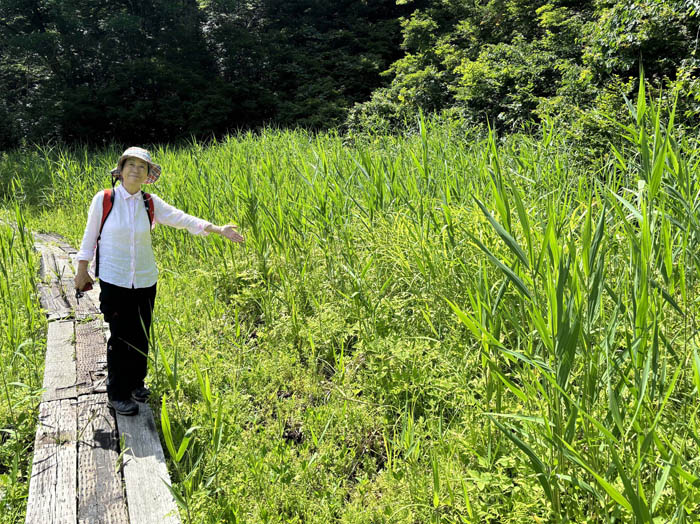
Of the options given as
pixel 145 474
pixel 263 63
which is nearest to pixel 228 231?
pixel 145 474

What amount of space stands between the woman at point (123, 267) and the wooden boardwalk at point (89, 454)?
0.17 m

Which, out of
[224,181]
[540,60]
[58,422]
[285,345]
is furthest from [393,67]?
[58,422]

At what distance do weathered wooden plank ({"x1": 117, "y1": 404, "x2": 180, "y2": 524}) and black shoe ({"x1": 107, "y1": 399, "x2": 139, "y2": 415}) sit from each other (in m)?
0.03

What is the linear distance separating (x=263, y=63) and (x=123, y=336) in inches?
644

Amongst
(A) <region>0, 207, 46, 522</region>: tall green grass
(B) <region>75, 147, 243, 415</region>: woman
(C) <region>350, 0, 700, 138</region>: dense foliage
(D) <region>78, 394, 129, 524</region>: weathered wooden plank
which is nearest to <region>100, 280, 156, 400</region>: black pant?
(B) <region>75, 147, 243, 415</region>: woman

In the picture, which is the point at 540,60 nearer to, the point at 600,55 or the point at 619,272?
the point at 600,55

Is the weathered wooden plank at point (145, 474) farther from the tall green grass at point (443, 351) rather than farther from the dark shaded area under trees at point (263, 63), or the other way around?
the dark shaded area under trees at point (263, 63)

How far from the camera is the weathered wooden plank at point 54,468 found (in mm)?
1825

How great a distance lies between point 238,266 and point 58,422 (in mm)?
1856

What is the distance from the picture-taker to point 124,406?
2410 mm

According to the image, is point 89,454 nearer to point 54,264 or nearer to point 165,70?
point 54,264

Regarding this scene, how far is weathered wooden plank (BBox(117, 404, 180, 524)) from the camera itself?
5.97ft

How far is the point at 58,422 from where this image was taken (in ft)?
7.69

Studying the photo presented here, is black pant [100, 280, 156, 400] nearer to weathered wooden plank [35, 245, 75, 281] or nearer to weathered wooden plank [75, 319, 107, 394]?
weathered wooden plank [75, 319, 107, 394]
